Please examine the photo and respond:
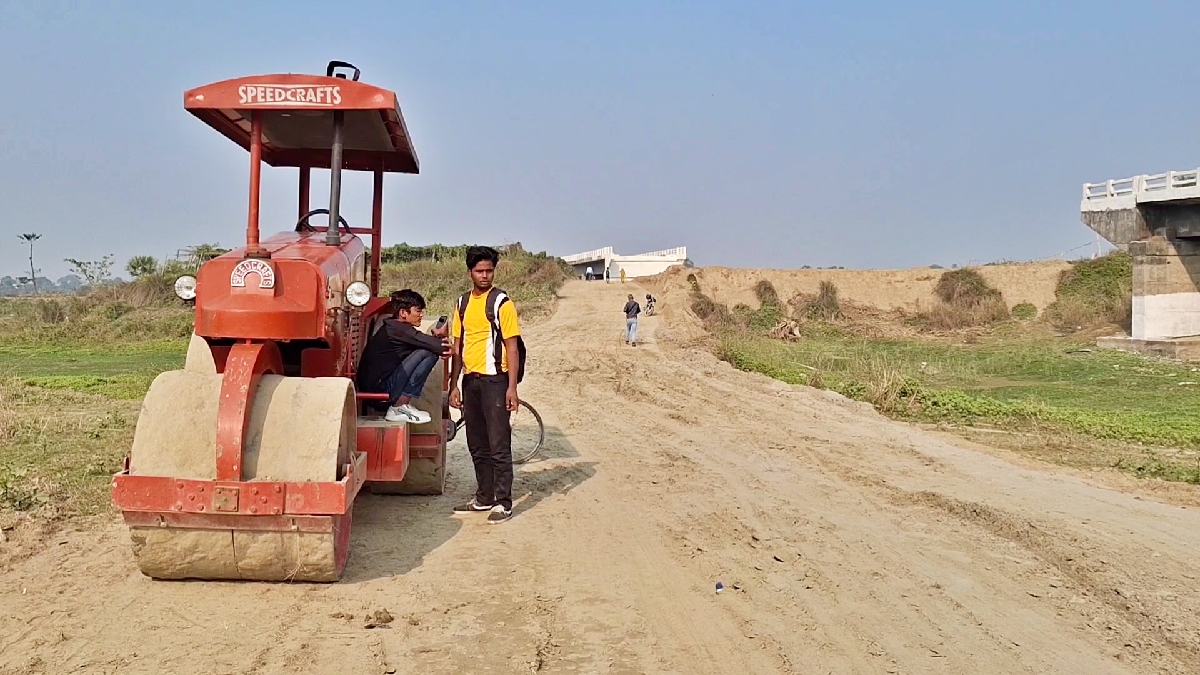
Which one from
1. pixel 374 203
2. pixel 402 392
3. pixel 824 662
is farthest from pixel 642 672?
pixel 374 203

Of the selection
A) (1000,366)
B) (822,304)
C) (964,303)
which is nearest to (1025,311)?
(964,303)

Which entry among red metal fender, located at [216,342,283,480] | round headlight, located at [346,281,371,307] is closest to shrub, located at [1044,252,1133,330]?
round headlight, located at [346,281,371,307]

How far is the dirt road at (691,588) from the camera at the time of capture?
4398 millimetres

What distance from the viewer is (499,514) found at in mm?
6914

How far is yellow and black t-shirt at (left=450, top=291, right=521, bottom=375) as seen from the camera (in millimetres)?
6969

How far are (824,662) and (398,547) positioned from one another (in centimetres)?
290

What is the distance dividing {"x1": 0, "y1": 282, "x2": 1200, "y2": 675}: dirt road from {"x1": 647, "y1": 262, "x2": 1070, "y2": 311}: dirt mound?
3867 cm

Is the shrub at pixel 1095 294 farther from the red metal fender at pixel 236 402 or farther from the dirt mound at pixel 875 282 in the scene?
the red metal fender at pixel 236 402

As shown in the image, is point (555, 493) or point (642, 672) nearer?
point (642, 672)

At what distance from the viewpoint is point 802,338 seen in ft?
123

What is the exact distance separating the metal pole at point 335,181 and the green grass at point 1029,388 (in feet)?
26.1

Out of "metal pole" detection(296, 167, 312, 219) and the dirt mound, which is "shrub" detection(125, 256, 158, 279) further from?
"metal pole" detection(296, 167, 312, 219)

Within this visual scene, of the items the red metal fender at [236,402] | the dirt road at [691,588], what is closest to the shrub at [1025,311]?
the dirt road at [691,588]

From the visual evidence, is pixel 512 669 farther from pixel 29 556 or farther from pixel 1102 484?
pixel 1102 484
